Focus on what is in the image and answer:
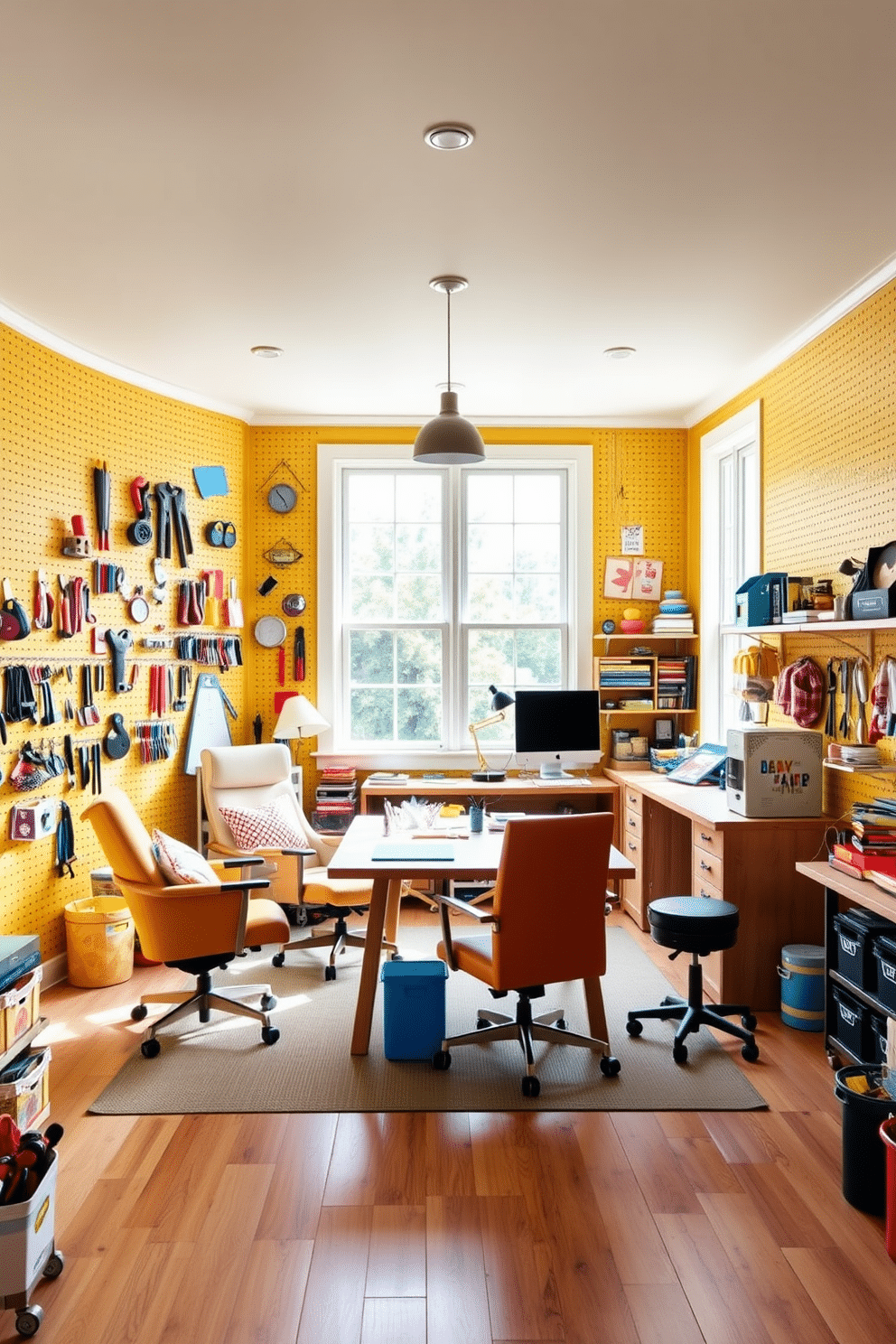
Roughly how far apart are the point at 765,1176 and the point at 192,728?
3.87 metres

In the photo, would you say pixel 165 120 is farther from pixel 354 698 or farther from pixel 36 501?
pixel 354 698

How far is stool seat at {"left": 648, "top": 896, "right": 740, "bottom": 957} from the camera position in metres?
3.62

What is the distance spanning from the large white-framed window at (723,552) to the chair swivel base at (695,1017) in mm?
1844

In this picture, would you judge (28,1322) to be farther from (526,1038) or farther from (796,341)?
(796,341)

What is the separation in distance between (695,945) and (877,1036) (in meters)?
0.70

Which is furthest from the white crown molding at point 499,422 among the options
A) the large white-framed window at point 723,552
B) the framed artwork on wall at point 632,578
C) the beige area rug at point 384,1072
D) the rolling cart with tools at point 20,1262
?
the rolling cart with tools at point 20,1262

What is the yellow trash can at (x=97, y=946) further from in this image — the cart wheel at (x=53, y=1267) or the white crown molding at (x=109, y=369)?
the white crown molding at (x=109, y=369)

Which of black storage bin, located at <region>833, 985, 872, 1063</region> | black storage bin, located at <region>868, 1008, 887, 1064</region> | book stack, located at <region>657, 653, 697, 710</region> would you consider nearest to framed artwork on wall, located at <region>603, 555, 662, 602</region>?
book stack, located at <region>657, 653, 697, 710</region>

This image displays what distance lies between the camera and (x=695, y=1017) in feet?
12.2

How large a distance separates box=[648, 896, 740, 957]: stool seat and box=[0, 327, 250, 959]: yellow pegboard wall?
Answer: 2.77 metres

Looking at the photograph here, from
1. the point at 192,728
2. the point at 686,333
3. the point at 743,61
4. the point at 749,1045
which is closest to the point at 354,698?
the point at 192,728

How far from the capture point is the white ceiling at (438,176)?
2.28 m

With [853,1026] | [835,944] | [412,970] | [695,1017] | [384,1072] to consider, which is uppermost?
[835,944]

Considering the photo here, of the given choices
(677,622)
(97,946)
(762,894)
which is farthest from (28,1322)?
(677,622)
